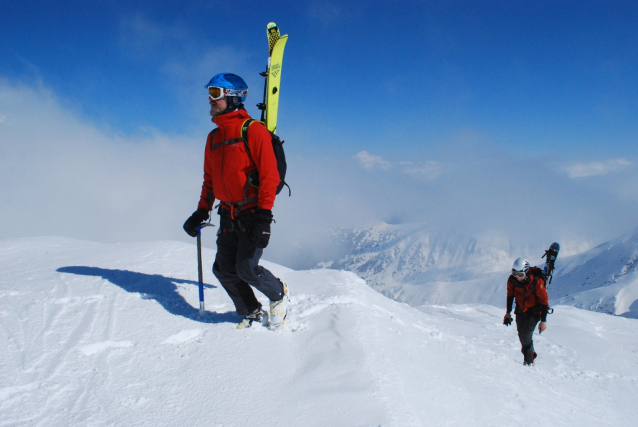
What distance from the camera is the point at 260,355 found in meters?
3.99

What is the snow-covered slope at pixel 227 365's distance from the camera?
9.80ft

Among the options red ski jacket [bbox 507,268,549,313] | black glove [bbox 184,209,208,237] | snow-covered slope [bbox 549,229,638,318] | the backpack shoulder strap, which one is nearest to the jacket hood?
the backpack shoulder strap

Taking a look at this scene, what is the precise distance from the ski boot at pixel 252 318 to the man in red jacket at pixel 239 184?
0.05 ft

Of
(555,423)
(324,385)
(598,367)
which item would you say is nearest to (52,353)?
(324,385)

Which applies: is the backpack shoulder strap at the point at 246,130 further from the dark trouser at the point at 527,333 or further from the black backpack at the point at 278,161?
the dark trouser at the point at 527,333

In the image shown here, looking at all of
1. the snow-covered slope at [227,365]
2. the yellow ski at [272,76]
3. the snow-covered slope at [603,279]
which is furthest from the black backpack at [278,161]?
the snow-covered slope at [603,279]

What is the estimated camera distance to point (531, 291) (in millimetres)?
7680

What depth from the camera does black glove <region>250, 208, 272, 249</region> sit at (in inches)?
161

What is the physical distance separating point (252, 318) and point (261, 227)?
58.1 inches

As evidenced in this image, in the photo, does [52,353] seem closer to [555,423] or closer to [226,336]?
[226,336]

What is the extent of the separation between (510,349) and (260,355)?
6.63 metres

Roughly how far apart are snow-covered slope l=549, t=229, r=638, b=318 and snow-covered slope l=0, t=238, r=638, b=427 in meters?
79.5

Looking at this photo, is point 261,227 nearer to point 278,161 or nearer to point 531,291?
point 278,161

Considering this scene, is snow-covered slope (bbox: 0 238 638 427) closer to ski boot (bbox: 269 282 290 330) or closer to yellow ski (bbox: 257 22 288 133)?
ski boot (bbox: 269 282 290 330)
